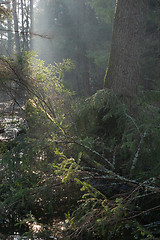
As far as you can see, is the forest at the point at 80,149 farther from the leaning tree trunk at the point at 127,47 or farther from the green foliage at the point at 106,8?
the green foliage at the point at 106,8

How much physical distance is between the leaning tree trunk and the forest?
0.02 m

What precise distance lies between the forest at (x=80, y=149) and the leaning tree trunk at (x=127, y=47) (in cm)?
2

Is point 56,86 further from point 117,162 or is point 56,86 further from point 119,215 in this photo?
point 119,215

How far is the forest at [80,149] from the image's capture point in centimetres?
347

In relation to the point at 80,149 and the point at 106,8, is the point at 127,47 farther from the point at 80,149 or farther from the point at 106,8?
the point at 106,8

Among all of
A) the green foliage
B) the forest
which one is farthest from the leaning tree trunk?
the green foliage

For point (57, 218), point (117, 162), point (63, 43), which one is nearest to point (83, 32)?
point (63, 43)

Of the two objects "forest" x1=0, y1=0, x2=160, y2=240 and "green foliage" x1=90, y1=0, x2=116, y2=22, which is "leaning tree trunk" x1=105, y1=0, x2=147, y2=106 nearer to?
"forest" x1=0, y1=0, x2=160, y2=240

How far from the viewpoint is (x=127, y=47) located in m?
6.86

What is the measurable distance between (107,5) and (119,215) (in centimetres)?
1864

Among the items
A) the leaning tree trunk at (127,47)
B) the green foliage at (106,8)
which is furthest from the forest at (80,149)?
the green foliage at (106,8)

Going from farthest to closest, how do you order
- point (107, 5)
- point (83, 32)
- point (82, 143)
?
point (83, 32)
point (107, 5)
point (82, 143)

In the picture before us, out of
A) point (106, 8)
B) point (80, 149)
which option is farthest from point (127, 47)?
point (106, 8)

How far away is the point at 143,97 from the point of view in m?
6.82
